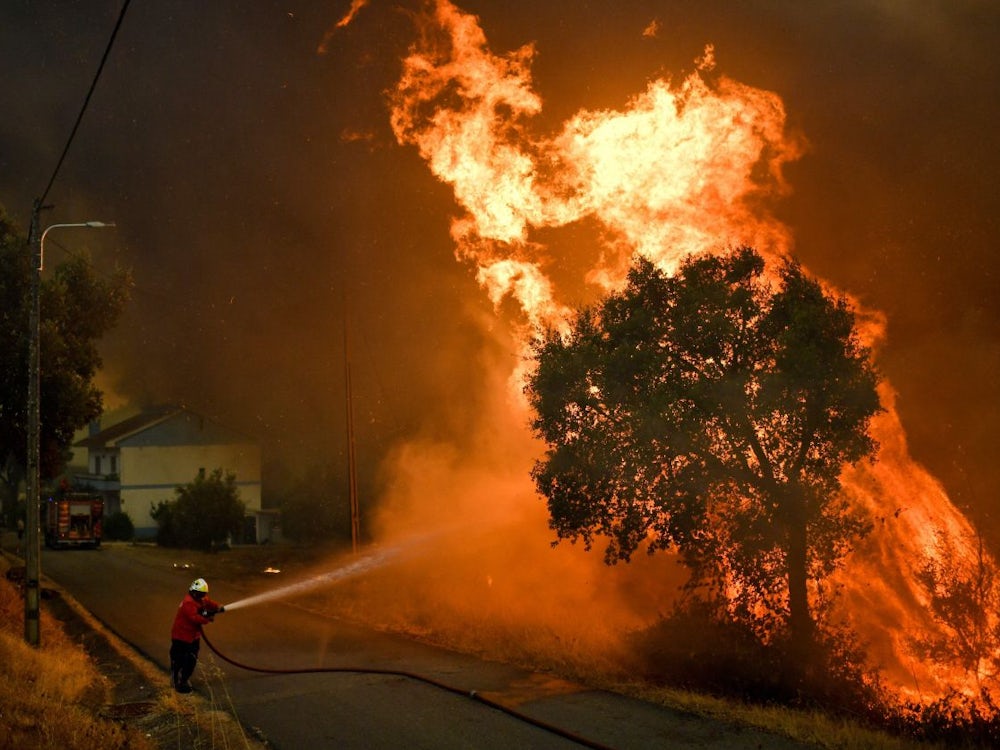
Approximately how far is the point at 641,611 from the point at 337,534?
3031 centimetres

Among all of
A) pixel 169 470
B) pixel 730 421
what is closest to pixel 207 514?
pixel 169 470

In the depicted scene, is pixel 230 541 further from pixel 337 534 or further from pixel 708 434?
pixel 708 434

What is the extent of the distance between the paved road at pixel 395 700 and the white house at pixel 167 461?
46218 mm

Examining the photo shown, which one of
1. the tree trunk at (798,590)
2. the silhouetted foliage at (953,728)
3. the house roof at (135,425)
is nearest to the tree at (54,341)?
the tree trunk at (798,590)

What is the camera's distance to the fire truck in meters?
49.6

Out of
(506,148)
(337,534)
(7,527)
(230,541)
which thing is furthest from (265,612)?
(7,527)

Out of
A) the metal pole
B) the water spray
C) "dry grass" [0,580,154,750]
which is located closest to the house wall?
the water spray

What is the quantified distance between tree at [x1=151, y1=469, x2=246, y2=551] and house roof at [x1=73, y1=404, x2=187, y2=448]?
16.3 metres

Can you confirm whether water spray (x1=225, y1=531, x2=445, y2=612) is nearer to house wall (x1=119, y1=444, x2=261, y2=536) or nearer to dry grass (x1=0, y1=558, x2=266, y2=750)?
dry grass (x1=0, y1=558, x2=266, y2=750)

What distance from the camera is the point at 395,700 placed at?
1283cm

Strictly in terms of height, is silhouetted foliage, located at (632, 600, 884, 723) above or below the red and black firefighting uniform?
below

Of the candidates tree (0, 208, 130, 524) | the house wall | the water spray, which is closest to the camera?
tree (0, 208, 130, 524)

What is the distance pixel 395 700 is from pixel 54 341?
1769 centimetres

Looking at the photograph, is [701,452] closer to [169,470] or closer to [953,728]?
[953,728]
